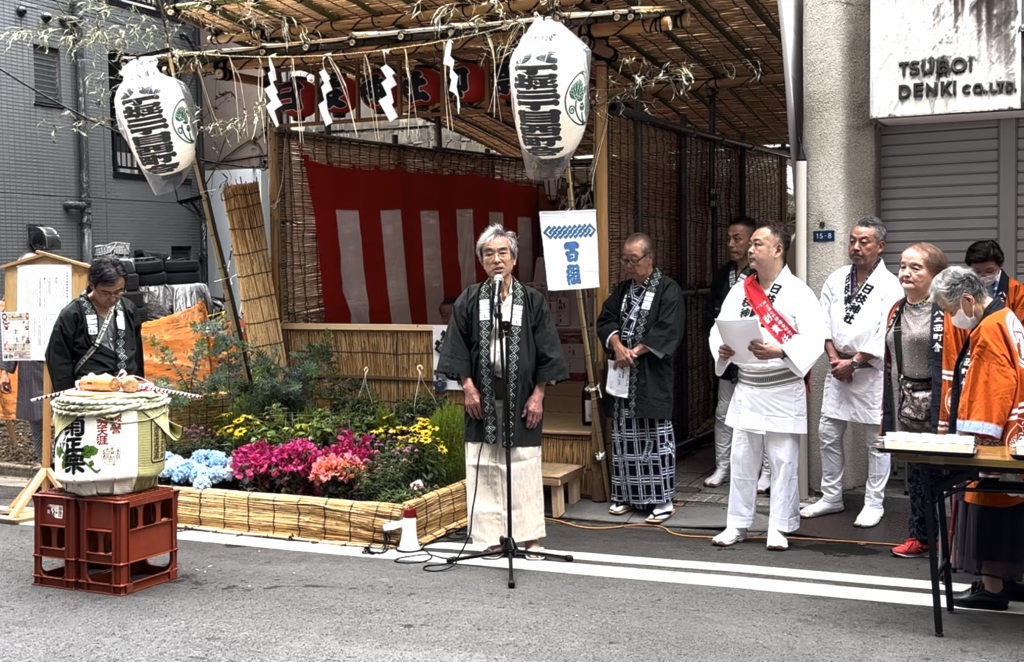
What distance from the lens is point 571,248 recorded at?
8.28m

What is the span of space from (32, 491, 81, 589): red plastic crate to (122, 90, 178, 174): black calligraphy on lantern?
3.51m

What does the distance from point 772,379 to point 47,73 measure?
51.4 ft

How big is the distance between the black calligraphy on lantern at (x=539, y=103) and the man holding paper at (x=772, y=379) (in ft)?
5.18

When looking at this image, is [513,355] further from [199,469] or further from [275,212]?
[275,212]

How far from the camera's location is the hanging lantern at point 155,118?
9086mm

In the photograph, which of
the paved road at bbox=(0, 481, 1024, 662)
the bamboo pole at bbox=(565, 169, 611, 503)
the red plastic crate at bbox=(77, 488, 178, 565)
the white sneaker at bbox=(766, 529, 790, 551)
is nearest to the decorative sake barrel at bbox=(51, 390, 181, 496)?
the red plastic crate at bbox=(77, 488, 178, 565)

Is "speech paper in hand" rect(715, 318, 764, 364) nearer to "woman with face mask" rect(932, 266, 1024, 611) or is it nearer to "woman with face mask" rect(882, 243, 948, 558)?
"woman with face mask" rect(882, 243, 948, 558)

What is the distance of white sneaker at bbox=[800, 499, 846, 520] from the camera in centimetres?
808

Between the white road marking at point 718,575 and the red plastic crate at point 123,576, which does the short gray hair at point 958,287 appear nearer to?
the white road marking at point 718,575

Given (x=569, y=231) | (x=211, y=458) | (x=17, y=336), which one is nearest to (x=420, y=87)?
(x=569, y=231)

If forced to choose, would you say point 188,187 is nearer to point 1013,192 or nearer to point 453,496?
point 453,496

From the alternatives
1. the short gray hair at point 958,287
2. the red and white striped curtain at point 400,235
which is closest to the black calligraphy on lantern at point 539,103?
the short gray hair at point 958,287

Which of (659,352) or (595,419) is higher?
(659,352)

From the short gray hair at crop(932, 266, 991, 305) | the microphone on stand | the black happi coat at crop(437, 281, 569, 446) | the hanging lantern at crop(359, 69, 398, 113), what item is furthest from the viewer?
the hanging lantern at crop(359, 69, 398, 113)
